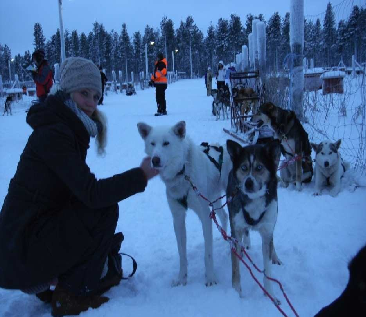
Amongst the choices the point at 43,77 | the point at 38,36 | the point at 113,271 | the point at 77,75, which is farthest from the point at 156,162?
the point at 38,36

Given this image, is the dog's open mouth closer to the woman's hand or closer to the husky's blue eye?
the woman's hand

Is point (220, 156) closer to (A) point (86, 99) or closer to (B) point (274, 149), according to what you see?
(B) point (274, 149)

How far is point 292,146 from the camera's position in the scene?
377 cm

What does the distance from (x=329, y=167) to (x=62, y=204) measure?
2.80 meters

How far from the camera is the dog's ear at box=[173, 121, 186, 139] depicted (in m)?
2.00

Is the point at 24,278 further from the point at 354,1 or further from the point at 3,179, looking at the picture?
the point at 354,1

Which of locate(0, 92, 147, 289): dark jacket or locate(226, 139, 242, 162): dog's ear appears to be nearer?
locate(0, 92, 147, 289): dark jacket

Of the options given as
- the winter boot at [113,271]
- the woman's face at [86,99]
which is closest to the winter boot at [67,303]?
the winter boot at [113,271]

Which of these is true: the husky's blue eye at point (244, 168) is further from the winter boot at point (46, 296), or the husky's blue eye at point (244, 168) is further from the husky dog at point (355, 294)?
the winter boot at point (46, 296)

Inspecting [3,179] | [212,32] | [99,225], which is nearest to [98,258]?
[99,225]

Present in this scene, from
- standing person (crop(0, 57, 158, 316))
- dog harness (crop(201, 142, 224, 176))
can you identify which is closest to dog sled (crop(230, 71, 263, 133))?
dog harness (crop(201, 142, 224, 176))

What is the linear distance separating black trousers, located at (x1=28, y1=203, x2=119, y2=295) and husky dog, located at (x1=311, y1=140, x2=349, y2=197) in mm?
2479

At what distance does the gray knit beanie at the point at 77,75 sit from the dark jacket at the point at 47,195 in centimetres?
11

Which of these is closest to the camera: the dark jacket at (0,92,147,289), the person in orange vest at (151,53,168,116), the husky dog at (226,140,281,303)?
the dark jacket at (0,92,147,289)
